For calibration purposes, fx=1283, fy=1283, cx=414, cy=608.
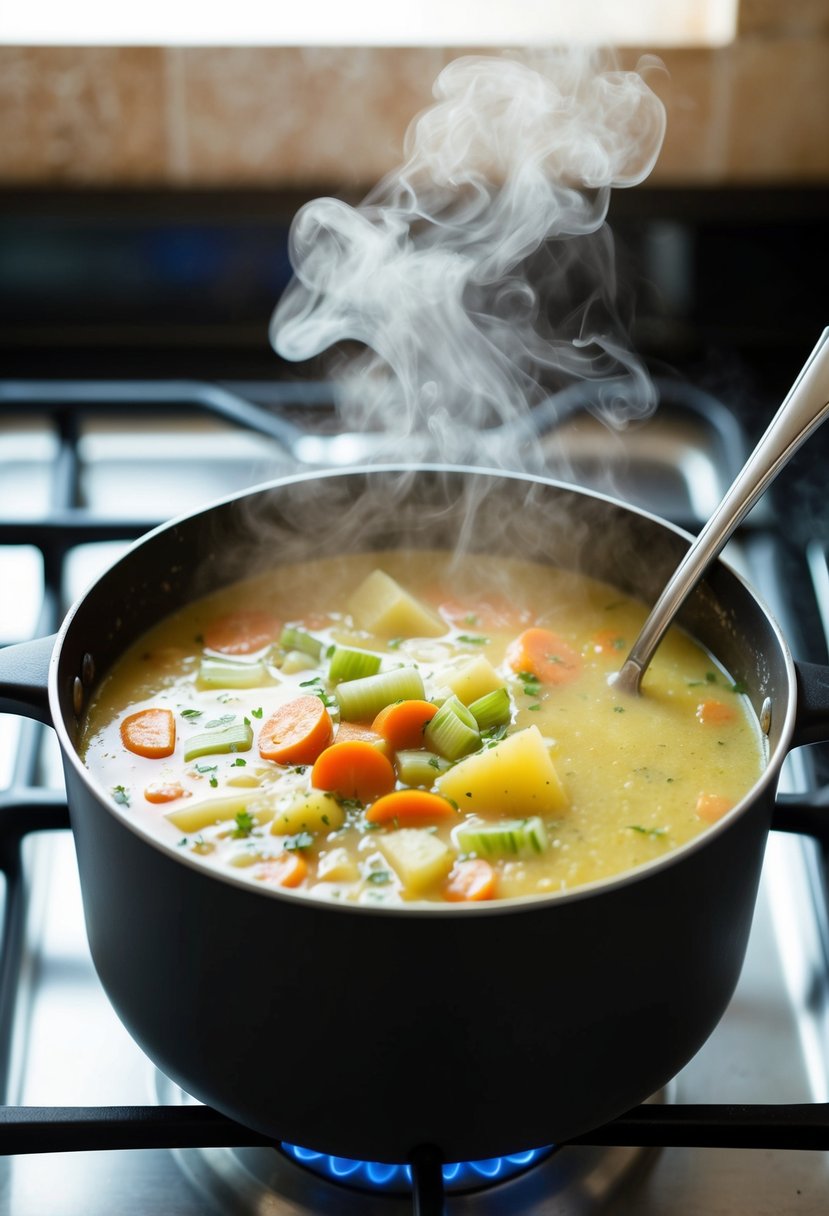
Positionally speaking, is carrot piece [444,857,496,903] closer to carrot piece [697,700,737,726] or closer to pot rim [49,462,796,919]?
pot rim [49,462,796,919]

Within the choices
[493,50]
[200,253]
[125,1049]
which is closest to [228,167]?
[200,253]

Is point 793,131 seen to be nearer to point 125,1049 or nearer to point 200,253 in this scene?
point 200,253

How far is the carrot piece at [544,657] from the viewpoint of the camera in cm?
143

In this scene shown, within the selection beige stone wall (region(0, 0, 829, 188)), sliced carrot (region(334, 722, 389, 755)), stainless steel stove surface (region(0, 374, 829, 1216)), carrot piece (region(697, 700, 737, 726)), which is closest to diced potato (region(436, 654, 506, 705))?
sliced carrot (region(334, 722, 389, 755))

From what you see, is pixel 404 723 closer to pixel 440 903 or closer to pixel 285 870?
pixel 285 870

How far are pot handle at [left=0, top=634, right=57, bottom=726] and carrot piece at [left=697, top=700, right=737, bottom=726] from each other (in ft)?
2.27

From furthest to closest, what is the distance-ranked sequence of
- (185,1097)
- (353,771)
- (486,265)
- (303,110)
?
(303,110) < (486,265) < (353,771) < (185,1097)

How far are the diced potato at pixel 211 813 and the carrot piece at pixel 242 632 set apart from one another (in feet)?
1.03

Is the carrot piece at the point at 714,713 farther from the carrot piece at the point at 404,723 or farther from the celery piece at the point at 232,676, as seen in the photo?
the celery piece at the point at 232,676

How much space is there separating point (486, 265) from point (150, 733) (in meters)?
0.98

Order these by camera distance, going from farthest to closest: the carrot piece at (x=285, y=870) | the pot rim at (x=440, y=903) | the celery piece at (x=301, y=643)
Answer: the celery piece at (x=301, y=643) → the carrot piece at (x=285, y=870) → the pot rim at (x=440, y=903)

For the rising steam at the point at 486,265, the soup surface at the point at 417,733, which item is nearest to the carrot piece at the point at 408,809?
the soup surface at the point at 417,733

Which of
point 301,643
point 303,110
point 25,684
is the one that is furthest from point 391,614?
point 303,110

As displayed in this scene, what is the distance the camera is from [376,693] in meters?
1.31
